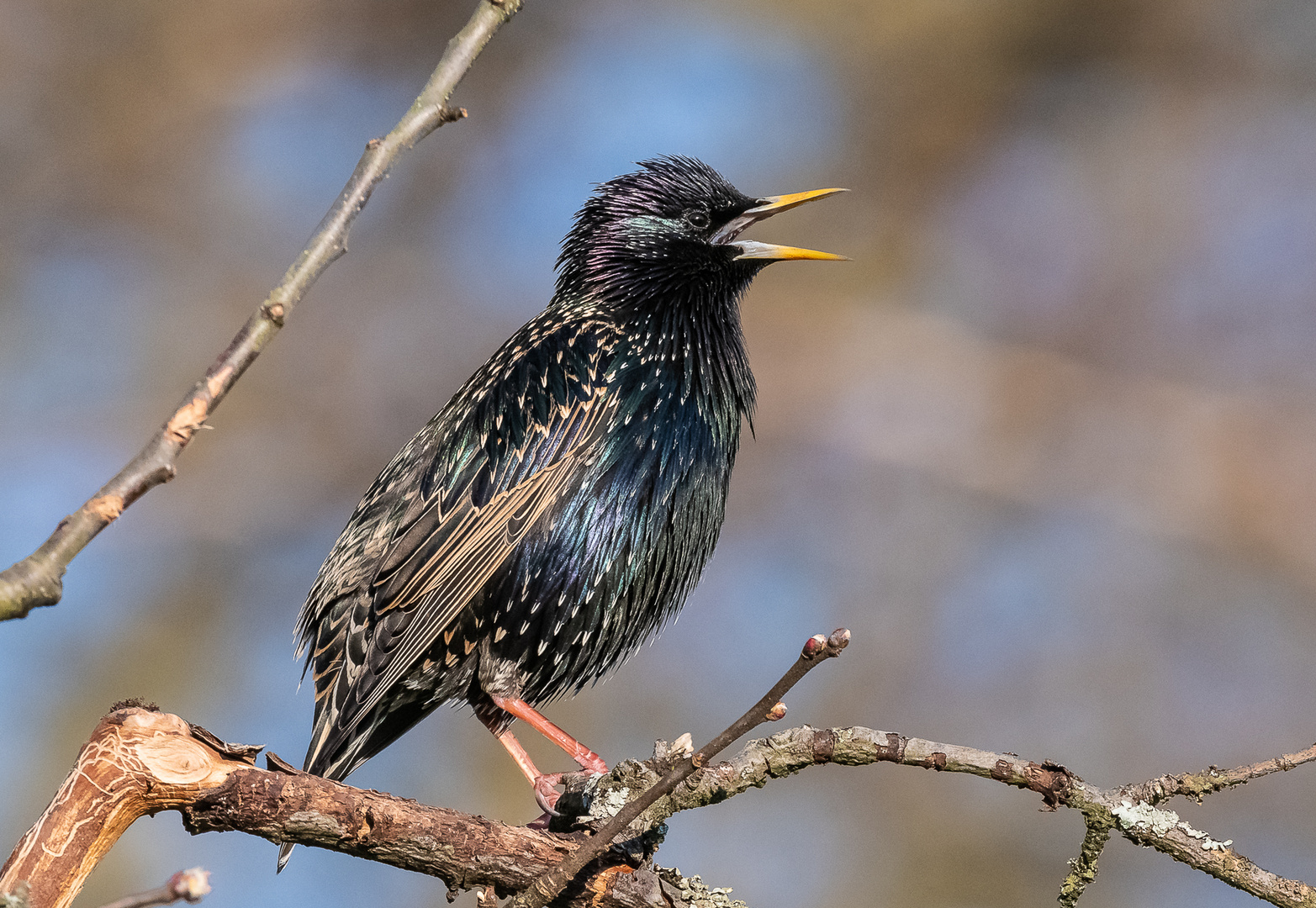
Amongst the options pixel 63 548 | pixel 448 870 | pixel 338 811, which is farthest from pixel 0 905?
pixel 448 870

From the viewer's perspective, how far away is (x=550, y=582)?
12.8ft

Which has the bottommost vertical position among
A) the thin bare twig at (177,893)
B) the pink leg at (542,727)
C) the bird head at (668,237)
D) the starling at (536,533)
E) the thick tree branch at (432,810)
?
the thin bare twig at (177,893)

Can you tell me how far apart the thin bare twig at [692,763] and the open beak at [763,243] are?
7.95 ft

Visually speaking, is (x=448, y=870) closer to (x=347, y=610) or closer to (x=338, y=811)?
(x=338, y=811)

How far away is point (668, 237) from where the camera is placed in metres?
4.73

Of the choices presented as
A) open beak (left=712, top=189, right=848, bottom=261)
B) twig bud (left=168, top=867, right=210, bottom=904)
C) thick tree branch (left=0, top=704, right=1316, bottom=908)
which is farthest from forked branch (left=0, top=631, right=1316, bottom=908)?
open beak (left=712, top=189, right=848, bottom=261)

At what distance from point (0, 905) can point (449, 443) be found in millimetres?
2494

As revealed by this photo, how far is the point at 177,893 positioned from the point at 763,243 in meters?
3.57

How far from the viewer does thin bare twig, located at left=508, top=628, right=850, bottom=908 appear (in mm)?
1849

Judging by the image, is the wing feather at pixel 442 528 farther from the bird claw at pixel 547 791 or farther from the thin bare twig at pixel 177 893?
the thin bare twig at pixel 177 893

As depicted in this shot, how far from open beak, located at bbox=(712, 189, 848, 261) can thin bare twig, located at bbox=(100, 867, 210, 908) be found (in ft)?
10.3

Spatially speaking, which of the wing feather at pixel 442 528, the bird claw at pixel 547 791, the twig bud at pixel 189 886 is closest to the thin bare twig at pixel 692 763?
the twig bud at pixel 189 886

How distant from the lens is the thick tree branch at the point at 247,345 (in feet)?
5.23

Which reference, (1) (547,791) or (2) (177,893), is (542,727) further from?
(2) (177,893)
